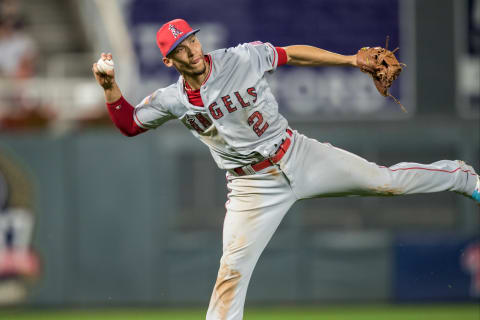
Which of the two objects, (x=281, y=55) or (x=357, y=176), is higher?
(x=281, y=55)

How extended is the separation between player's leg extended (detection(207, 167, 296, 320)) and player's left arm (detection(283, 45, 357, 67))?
0.73 metres

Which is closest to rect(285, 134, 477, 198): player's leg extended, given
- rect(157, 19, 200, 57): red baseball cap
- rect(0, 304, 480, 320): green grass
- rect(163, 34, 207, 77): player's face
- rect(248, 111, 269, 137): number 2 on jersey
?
rect(248, 111, 269, 137): number 2 on jersey

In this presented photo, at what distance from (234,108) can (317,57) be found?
640 millimetres

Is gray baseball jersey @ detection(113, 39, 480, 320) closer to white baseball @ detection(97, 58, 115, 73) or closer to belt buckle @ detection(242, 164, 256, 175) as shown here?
belt buckle @ detection(242, 164, 256, 175)

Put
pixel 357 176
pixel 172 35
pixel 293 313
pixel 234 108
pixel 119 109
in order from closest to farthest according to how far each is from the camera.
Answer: pixel 172 35 < pixel 234 108 < pixel 357 176 < pixel 119 109 < pixel 293 313

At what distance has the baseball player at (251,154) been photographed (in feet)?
16.4

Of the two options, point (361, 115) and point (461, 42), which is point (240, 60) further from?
point (461, 42)

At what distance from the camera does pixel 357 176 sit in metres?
5.09

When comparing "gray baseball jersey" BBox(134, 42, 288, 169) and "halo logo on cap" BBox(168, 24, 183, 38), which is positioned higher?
"halo logo on cap" BBox(168, 24, 183, 38)

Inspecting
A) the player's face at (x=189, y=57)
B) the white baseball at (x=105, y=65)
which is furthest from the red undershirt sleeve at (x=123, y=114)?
the player's face at (x=189, y=57)

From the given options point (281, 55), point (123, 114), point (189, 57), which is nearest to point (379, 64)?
point (281, 55)

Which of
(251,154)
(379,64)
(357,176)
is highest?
(379,64)

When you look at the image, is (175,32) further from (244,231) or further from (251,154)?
(244,231)

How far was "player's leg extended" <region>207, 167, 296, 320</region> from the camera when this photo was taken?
502 cm
